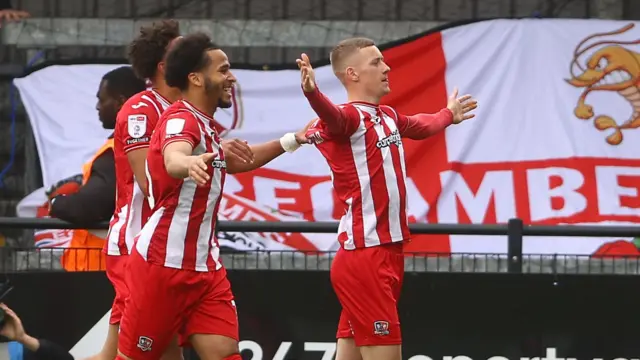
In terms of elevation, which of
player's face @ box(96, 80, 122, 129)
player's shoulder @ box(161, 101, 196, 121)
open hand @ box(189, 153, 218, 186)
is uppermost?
player's face @ box(96, 80, 122, 129)

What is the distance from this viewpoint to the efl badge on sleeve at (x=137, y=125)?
7.00 m

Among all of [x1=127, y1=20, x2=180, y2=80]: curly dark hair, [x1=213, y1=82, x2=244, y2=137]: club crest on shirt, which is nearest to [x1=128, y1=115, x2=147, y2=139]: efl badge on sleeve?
[x1=127, y1=20, x2=180, y2=80]: curly dark hair

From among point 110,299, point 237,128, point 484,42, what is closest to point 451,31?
point 484,42

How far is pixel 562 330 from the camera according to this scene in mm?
8617

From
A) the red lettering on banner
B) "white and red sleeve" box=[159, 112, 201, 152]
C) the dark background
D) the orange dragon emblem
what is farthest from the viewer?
the orange dragon emblem

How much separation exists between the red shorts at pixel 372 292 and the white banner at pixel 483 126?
11.1ft

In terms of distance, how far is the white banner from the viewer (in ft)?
35.6

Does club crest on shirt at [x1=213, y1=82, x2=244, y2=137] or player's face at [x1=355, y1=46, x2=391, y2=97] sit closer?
player's face at [x1=355, y1=46, x2=391, y2=97]

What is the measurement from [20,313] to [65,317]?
254 mm

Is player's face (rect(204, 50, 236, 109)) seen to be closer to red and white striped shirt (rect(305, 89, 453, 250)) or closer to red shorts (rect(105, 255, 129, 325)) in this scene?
red and white striped shirt (rect(305, 89, 453, 250))

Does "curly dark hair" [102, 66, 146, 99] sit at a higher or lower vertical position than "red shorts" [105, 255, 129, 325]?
higher

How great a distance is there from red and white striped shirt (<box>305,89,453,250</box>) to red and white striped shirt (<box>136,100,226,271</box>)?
0.94 m

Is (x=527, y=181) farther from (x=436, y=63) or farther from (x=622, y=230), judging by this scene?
(x=622, y=230)

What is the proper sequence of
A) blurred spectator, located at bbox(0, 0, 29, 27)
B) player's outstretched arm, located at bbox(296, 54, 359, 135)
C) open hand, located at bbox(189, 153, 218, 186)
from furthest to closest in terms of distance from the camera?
blurred spectator, located at bbox(0, 0, 29, 27)
player's outstretched arm, located at bbox(296, 54, 359, 135)
open hand, located at bbox(189, 153, 218, 186)
